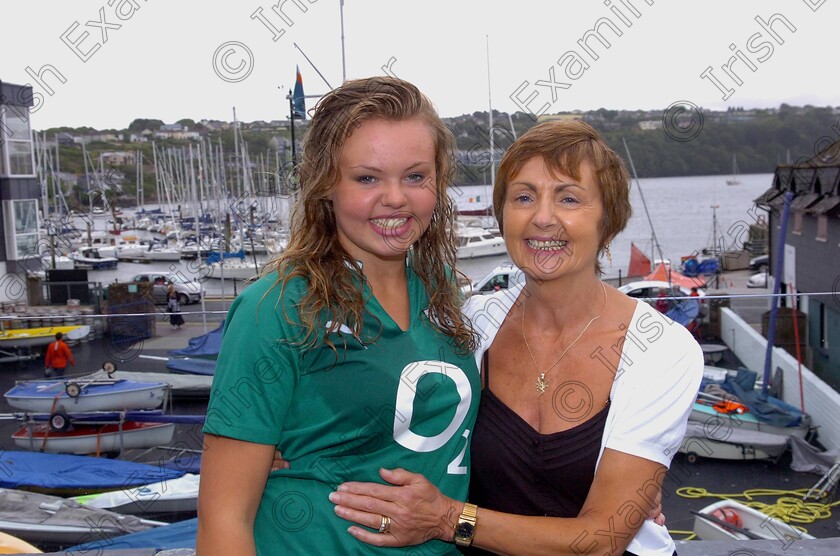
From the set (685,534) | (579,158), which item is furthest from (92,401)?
(579,158)

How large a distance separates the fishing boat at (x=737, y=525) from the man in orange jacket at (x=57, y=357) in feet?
17.6

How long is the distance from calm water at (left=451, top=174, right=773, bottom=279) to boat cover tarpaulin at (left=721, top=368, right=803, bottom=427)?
470cm

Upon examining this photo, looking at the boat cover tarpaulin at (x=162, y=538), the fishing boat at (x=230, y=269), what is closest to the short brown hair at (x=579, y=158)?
the boat cover tarpaulin at (x=162, y=538)

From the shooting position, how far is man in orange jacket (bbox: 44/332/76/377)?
6449 millimetres

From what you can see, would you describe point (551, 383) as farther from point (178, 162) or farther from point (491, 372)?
point (178, 162)

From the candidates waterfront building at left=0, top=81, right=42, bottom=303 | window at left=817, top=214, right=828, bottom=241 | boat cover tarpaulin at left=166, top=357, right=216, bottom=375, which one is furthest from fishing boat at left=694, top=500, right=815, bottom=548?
waterfront building at left=0, top=81, right=42, bottom=303

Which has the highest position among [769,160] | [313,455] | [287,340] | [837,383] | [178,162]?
[178,162]

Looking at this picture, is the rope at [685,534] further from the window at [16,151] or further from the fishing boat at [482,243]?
the fishing boat at [482,243]

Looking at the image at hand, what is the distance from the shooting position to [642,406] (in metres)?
1.46

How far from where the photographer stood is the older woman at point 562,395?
1446mm

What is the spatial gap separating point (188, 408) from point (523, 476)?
5.92 metres

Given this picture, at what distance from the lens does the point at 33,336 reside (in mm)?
6551

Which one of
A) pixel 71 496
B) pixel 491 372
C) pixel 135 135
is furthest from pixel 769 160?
pixel 135 135

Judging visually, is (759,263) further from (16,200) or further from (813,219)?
(16,200)
